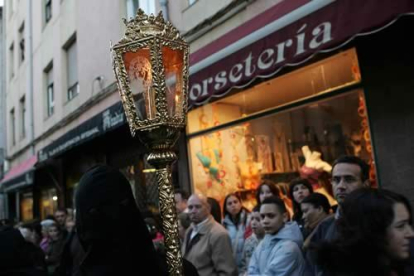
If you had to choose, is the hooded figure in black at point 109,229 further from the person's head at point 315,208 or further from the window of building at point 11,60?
the window of building at point 11,60

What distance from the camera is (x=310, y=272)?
3.77 metres

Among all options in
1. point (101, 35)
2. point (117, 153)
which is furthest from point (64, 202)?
point (101, 35)

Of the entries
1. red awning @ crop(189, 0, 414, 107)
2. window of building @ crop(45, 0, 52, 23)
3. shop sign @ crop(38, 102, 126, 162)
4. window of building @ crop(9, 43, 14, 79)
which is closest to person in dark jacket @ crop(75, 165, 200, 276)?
red awning @ crop(189, 0, 414, 107)

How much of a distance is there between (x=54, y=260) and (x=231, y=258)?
11.6 ft

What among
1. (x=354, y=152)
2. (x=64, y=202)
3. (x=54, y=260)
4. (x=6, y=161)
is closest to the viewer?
(x=354, y=152)

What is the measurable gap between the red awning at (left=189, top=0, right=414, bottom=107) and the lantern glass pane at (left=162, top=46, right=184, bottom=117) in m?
2.28

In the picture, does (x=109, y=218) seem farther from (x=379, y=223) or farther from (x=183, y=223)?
(x=183, y=223)

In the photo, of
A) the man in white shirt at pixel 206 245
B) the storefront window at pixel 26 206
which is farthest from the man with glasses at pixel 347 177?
the storefront window at pixel 26 206

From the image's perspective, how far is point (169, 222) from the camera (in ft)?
7.61

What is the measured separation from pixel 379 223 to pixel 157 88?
1313 mm

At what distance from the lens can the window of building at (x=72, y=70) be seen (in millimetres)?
13930

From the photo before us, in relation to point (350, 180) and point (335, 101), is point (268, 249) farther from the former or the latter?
point (335, 101)

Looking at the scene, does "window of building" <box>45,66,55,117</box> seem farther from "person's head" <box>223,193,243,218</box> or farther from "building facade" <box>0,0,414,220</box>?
"person's head" <box>223,193,243,218</box>

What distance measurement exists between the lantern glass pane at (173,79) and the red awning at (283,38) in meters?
2.28
